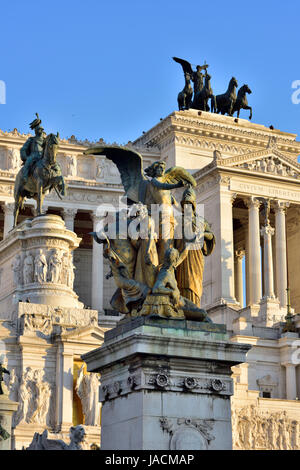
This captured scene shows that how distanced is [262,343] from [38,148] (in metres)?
18.8

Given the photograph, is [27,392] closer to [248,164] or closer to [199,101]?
[248,164]

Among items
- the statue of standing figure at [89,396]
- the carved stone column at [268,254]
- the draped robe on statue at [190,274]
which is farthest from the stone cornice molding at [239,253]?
the draped robe on statue at [190,274]

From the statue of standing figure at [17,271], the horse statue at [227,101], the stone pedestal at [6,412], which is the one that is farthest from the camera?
the horse statue at [227,101]

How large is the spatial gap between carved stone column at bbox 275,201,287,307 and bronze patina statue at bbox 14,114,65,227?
107 ft

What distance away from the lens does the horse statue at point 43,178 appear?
1686 inches

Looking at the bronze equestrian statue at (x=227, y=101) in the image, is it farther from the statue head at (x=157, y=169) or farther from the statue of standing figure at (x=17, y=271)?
the statue head at (x=157, y=169)

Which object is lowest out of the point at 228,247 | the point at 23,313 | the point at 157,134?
the point at 23,313

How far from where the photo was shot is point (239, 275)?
8394cm

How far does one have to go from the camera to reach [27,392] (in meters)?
37.6

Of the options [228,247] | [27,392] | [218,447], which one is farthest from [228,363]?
[228,247]

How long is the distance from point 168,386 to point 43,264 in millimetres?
27807

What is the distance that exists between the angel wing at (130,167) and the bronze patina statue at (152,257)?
0.35 ft

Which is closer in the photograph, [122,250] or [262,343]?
[122,250]

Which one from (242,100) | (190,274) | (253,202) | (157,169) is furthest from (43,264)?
(242,100)
